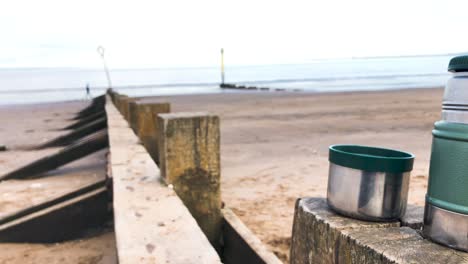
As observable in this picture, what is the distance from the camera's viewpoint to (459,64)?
106 centimetres

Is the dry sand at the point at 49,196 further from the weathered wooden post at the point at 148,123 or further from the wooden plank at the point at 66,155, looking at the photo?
the weathered wooden post at the point at 148,123

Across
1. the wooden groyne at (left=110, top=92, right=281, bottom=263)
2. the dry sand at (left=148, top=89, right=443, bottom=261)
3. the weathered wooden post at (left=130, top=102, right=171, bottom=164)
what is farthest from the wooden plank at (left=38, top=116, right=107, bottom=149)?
the wooden groyne at (left=110, top=92, right=281, bottom=263)

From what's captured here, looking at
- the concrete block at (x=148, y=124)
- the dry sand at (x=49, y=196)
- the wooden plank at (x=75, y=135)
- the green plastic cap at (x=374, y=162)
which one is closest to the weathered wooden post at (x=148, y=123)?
the concrete block at (x=148, y=124)

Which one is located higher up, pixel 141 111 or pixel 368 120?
pixel 141 111

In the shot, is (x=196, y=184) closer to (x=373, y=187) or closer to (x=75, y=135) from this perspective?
(x=373, y=187)

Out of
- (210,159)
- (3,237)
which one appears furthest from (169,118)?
(3,237)

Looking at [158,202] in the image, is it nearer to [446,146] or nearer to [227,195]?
[446,146]

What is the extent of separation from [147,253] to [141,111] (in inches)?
158

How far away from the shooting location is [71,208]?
4160 millimetres

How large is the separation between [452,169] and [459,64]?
0.29m

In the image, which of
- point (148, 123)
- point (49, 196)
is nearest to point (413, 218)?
point (148, 123)

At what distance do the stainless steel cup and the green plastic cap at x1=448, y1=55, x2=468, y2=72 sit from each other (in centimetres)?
32

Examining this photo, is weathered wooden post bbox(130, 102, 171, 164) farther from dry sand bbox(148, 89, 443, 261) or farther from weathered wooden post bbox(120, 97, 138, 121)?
weathered wooden post bbox(120, 97, 138, 121)

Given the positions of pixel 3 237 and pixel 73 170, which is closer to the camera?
pixel 3 237
